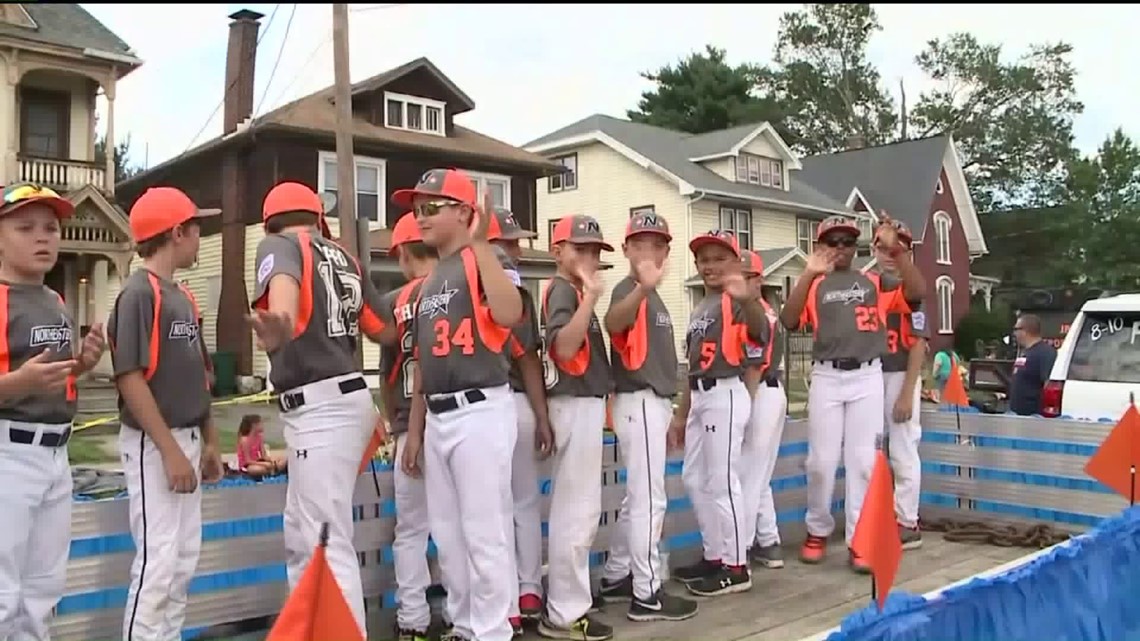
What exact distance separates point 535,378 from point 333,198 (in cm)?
2022

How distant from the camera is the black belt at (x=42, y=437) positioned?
3.63m

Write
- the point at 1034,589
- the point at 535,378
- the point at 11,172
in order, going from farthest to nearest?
the point at 11,172, the point at 535,378, the point at 1034,589

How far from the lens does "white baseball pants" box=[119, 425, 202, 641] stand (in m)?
3.89

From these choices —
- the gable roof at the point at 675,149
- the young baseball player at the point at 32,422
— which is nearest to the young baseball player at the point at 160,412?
the young baseball player at the point at 32,422

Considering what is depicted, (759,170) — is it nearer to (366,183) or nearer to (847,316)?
(366,183)

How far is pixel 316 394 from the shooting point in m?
4.04

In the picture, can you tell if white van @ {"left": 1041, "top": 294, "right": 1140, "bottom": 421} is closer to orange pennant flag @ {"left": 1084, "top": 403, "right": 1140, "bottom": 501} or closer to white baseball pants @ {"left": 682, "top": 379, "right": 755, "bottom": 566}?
orange pennant flag @ {"left": 1084, "top": 403, "right": 1140, "bottom": 501}

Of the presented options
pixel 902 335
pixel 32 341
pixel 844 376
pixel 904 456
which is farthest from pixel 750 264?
pixel 32 341

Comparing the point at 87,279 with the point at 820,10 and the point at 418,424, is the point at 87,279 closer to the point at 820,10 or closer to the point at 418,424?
the point at 418,424

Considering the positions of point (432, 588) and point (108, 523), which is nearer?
point (108, 523)

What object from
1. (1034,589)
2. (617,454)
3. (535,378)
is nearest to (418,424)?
(535,378)

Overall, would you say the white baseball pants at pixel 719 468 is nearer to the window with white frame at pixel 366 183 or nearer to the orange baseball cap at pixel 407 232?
the orange baseball cap at pixel 407 232

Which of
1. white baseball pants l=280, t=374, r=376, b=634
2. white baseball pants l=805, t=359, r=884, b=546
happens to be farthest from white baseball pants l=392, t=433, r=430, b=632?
white baseball pants l=805, t=359, r=884, b=546

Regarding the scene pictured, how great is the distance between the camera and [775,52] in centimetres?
5569
